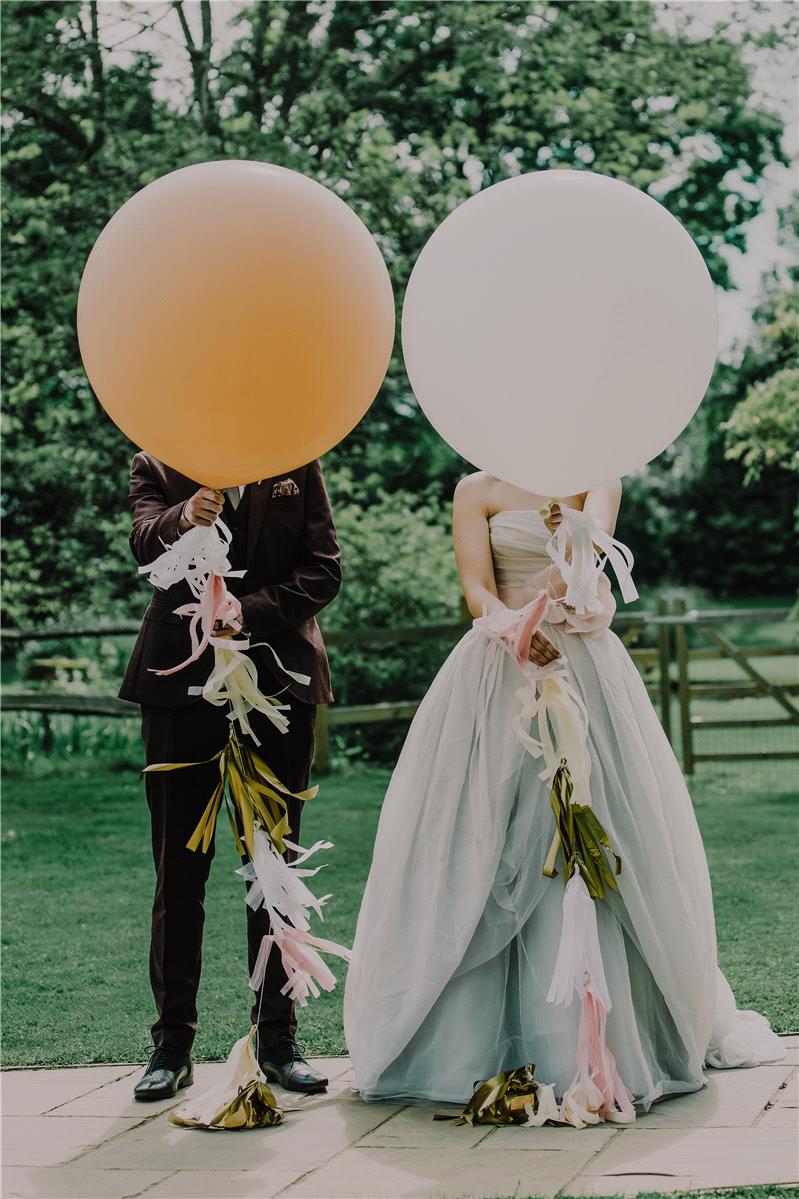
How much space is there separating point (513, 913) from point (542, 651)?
0.66 m

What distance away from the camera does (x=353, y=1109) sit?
11.3 feet

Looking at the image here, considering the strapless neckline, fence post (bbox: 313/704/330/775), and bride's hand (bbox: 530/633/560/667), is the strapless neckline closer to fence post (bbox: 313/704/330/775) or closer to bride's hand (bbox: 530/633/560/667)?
bride's hand (bbox: 530/633/560/667)

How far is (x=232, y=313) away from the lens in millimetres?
2916

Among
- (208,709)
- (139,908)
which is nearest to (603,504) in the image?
(208,709)

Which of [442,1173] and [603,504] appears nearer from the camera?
[442,1173]

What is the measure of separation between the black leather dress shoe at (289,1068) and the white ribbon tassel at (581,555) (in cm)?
139

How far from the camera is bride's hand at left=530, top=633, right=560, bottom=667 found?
11.3 feet

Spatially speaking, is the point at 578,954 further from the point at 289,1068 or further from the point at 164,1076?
the point at 164,1076

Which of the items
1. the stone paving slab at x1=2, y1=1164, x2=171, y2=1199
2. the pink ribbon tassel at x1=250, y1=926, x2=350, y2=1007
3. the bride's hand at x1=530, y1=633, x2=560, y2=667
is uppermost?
the bride's hand at x1=530, y1=633, x2=560, y2=667

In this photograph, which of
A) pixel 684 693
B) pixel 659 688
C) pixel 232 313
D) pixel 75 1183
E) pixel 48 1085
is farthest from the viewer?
pixel 659 688

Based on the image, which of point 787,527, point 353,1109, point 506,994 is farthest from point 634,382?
point 787,527

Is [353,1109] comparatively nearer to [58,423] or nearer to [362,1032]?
[362,1032]

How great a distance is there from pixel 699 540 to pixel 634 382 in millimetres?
22160

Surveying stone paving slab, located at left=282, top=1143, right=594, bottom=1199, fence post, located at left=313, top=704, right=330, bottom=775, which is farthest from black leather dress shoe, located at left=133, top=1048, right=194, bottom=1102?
fence post, located at left=313, top=704, right=330, bottom=775
